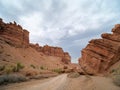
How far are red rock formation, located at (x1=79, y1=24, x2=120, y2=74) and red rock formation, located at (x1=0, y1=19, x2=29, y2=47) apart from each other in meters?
40.5

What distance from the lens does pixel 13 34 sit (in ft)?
188

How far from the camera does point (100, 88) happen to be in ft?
27.9

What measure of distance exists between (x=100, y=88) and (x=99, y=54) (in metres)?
9.41

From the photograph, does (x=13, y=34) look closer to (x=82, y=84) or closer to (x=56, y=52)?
(x=56, y=52)

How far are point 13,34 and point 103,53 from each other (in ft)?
151

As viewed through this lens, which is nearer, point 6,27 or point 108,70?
point 108,70

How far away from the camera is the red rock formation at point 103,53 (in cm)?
1678

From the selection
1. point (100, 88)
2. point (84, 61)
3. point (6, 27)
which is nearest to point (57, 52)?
point (6, 27)

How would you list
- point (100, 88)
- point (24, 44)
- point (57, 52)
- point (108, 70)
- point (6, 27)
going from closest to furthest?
1. point (100, 88)
2. point (108, 70)
3. point (6, 27)
4. point (24, 44)
5. point (57, 52)

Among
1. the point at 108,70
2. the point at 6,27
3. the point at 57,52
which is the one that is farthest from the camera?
the point at 57,52

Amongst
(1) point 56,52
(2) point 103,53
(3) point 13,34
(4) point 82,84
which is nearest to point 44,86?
(4) point 82,84

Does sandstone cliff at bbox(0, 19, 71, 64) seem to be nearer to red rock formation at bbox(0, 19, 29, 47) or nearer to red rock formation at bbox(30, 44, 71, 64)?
red rock formation at bbox(0, 19, 29, 47)

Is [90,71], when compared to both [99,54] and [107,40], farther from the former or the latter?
[107,40]

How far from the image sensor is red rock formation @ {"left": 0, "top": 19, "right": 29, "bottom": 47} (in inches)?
2129
